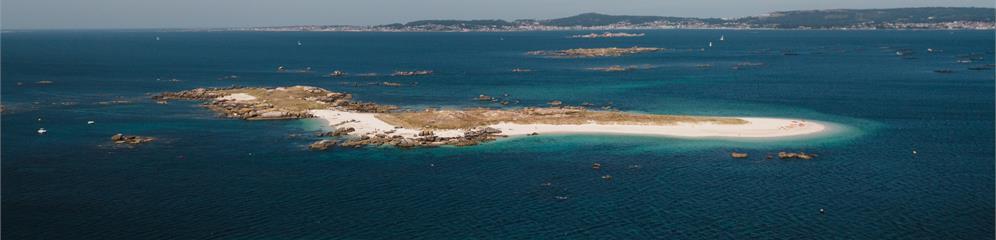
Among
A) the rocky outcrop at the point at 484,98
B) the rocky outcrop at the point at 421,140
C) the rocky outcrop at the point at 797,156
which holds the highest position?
the rocky outcrop at the point at 421,140

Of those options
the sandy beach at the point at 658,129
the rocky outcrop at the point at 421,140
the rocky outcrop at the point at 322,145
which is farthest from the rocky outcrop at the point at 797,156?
the rocky outcrop at the point at 322,145

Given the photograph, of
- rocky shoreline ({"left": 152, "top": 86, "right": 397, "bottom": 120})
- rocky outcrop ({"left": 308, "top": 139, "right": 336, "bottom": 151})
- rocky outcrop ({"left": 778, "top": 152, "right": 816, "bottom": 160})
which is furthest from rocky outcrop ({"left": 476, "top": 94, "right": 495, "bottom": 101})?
rocky outcrop ({"left": 778, "top": 152, "right": 816, "bottom": 160})

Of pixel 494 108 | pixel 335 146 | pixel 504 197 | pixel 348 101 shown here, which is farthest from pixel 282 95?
pixel 504 197

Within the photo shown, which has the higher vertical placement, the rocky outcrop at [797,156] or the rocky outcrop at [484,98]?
the rocky outcrop at [797,156]

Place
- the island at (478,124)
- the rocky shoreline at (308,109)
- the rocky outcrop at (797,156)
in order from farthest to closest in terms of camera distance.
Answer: the island at (478,124) < the rocky shoreline at (308,109) < the rocky outcrop at (797,156)

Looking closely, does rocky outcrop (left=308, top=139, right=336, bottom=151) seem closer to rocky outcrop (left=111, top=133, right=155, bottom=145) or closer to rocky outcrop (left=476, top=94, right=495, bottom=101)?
rocky outcrop (left=111, top=133, right=155, bottom=145)

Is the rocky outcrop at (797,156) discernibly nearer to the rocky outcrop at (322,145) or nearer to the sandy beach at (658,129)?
the sandy beach at (658,129)

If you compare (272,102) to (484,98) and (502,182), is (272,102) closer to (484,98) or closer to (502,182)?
(484,98)

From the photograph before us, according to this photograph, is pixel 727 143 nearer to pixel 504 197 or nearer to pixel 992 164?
pixel 992 164
